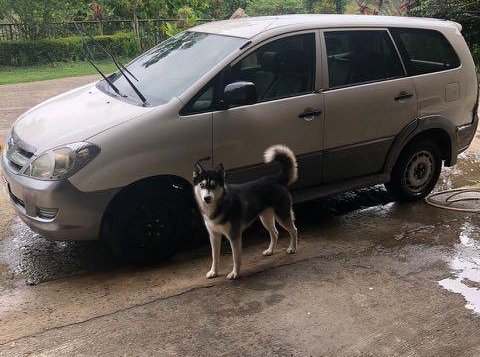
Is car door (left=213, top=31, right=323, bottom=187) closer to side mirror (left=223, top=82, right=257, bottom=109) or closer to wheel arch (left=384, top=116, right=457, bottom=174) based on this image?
side mirror (left=223, top=82, right=257, bottom=109)

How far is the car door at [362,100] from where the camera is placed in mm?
4785

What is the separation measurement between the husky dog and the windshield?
81 cm

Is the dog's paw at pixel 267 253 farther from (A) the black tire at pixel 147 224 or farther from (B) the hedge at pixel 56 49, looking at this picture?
(B) the hedge at pixel 56 49

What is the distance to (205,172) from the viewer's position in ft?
12.0

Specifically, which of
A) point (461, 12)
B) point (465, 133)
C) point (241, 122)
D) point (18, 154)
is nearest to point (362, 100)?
point (241, 122)

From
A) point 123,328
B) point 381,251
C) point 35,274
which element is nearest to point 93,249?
point 35,274

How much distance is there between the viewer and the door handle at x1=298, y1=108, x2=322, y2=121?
4582mm

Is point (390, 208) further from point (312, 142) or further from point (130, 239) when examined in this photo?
point (130, 239)

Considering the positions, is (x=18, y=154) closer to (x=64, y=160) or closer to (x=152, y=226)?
(x=64, y=160)

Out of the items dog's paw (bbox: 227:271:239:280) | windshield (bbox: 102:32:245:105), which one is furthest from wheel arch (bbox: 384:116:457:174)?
dog's paw (bbox: 227:271:239:280)

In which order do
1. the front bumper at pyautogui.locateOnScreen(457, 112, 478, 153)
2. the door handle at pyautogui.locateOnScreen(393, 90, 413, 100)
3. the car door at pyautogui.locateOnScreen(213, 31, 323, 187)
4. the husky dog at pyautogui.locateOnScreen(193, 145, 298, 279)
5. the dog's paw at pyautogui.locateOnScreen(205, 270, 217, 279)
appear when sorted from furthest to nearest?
the front bumper at pyautogui.locateOnScreen(457, 112, 478, 153)
the door handle at pyautogui.locateOnScreen(393, 90, 413, 100)
the car door at pyautogui.locateOnScreen(213, 31, 323, 187)
the dog's paw at pyautogui.locateOnScreen(205, 270, 217, 279)
the husky dog at pyautogui.locateOnScreen(193, 145, 298, 279)

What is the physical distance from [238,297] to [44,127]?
1985 mm

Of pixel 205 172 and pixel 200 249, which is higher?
pixel 205 172

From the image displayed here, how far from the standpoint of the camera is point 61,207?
3738 millimetres
